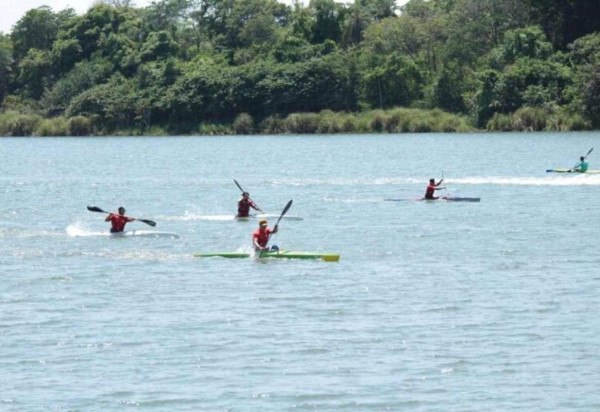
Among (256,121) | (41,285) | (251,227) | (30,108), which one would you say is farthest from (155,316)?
(30,108)

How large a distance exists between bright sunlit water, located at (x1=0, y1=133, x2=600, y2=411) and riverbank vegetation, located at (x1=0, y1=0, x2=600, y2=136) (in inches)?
2034

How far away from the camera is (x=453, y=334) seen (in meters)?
28.5

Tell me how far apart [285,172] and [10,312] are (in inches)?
1935

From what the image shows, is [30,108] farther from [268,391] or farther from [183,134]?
[268,391]

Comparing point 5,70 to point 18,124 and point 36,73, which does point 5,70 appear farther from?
point 18,124

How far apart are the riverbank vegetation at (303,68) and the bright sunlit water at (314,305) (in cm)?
5166

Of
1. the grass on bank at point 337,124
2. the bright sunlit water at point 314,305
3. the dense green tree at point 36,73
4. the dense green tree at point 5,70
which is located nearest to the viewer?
the bright sunlit water at point 314,305

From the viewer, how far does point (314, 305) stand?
1259 inches

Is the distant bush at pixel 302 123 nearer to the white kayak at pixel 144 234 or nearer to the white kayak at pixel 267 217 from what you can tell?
the white kayak at pixel 267 217

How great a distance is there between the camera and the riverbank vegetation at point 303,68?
116438 millimetres

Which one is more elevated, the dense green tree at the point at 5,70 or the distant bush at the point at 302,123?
the dense green tree at the point at 5,70

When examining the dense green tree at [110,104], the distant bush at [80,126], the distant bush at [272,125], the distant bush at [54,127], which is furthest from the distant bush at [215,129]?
the distant bush at [54,127]

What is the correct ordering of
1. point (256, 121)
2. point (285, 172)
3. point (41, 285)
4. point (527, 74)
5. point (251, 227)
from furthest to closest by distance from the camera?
point (256, 121) → point (527, 74) → point (285, 172) → point (251, 227) → point (41, 285)

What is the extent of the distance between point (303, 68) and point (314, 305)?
99.0m
